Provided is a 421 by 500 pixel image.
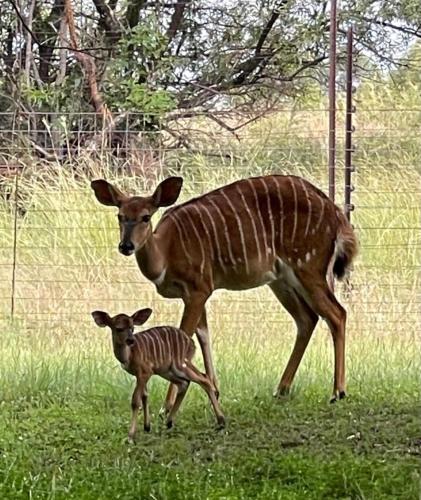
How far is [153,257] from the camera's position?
2.95 meters

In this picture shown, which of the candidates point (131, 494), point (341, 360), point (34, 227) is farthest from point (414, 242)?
point (131, 494)

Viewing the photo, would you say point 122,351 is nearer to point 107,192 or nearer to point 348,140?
point 107,192

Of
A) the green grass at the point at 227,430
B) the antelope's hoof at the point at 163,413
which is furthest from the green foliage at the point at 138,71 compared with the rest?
the antelope's hoof at the point at 163,413

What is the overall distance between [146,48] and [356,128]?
38.8 inches

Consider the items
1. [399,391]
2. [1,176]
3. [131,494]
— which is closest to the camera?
[131,494]

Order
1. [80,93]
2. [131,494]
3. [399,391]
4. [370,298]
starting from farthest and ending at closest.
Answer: [80,93], [370,298], [399,391], [131,494]

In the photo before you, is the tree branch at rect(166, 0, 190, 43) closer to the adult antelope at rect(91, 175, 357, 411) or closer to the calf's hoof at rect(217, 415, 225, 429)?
the adult antelope at rect(91, 175, 357, 411)

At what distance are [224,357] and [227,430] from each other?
0.68 metres

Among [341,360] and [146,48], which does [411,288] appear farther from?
[146,48]

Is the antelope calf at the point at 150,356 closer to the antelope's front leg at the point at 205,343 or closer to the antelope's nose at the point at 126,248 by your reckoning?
the antelope's nose at the point at 126,248

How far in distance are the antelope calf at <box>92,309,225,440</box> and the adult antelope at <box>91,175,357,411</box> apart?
18cm

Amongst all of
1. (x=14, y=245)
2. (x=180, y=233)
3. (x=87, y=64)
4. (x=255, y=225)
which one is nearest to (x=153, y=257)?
(x=180, y=233)

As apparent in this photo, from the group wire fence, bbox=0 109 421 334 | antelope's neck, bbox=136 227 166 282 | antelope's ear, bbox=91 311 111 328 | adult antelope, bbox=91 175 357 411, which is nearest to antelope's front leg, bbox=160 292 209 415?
adult antelope, bbox=91 175 357 411

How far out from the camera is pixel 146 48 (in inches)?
187
